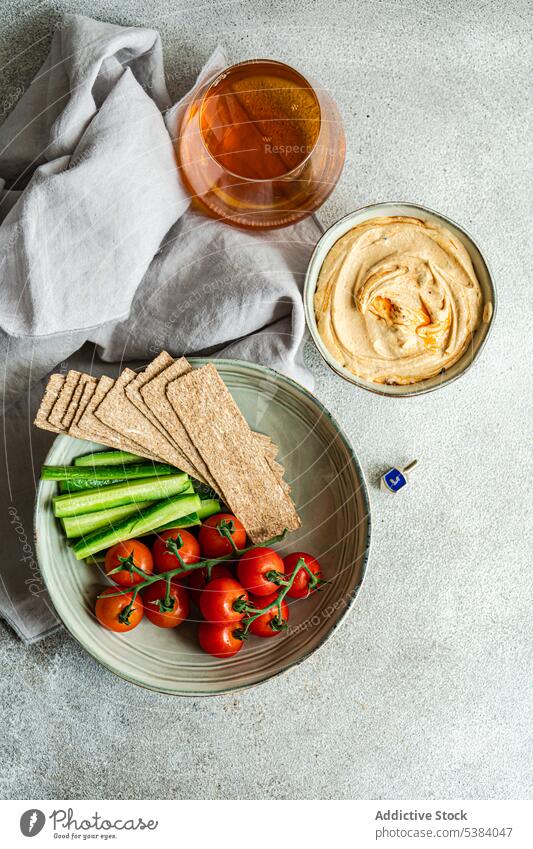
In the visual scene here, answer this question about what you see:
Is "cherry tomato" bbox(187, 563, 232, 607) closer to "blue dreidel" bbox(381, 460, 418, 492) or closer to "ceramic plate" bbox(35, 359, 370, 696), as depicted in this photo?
"ceramic plate" bbox(35, 359, 370, 696)

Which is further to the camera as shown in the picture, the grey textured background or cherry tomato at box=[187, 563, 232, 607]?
the grey textured background

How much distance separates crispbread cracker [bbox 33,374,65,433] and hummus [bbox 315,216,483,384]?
1.16ft

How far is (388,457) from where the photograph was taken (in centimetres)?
104

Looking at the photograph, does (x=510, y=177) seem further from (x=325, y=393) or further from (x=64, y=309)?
(x=64, y=309)

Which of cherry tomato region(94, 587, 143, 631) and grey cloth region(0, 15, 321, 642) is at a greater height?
grey cloth region(0, 15, 321, 642)

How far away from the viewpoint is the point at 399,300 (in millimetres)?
907

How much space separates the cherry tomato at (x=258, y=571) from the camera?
0.88 m

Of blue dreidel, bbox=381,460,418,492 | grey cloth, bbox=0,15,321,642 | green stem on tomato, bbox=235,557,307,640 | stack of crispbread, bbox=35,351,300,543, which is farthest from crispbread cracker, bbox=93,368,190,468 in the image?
blue dreidel, bbox=381,460,418,492

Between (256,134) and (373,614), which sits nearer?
(256,134)

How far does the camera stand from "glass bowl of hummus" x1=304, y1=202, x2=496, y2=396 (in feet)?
2.99

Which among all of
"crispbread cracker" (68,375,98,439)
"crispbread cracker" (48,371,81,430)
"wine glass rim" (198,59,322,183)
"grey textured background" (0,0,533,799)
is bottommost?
"grey textured background" (0,0,533,799)

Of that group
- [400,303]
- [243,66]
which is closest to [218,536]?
[400,303]

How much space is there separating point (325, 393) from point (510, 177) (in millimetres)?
440
